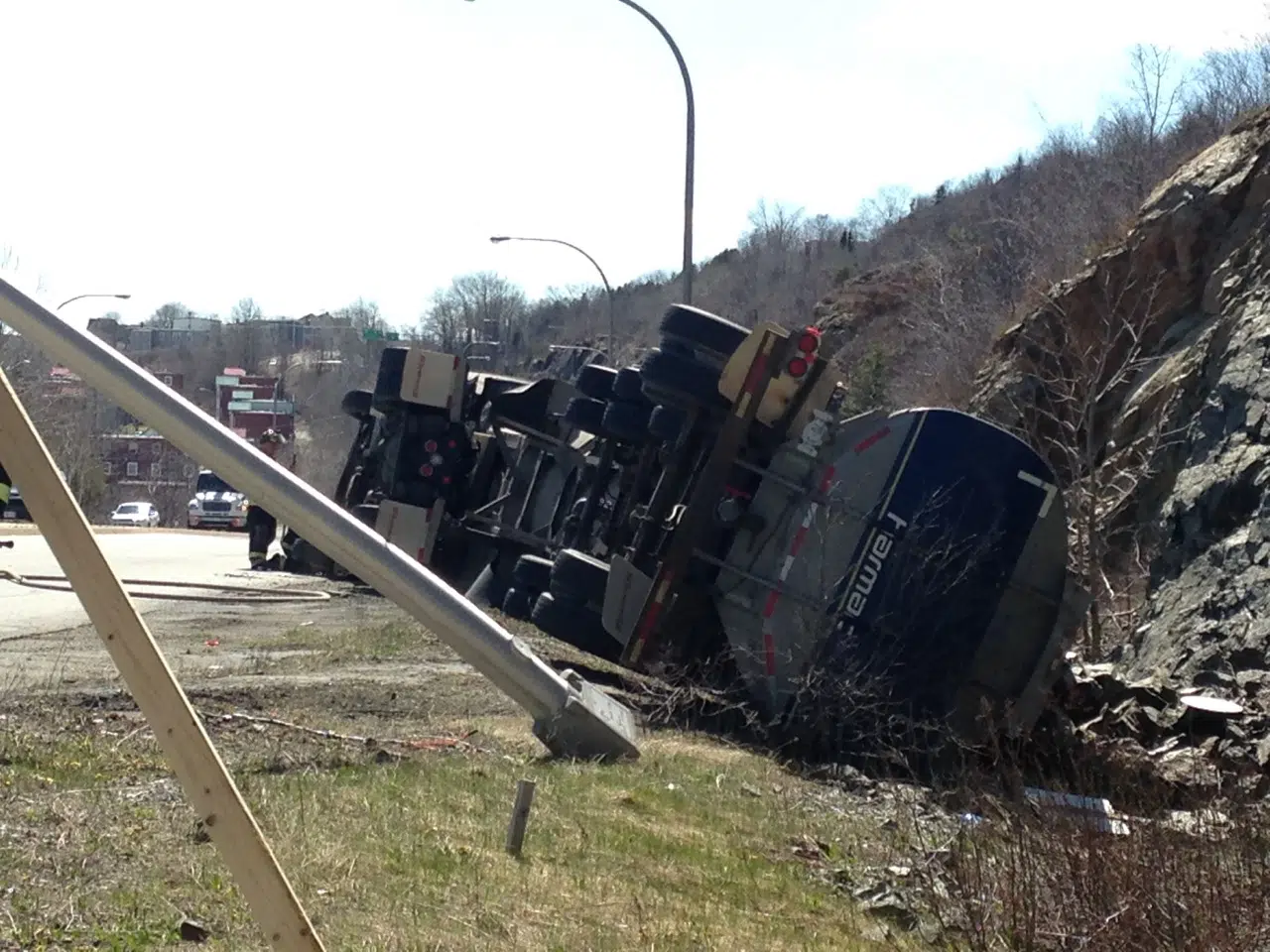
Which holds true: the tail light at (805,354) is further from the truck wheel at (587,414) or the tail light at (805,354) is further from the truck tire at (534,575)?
the truck tire at (534,575)

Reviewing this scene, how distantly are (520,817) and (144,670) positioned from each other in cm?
288

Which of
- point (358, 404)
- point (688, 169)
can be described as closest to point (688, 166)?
point (688, 169)

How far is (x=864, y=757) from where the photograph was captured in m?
9.77

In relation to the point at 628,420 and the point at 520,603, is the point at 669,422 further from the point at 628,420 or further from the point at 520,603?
the point at 520,603

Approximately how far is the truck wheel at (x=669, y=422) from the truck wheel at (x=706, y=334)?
1.39ft

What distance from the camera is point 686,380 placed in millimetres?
10734

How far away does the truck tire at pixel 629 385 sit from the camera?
39.9 ft

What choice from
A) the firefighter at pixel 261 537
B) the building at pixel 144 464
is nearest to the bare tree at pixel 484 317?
the building at pixel 144 464

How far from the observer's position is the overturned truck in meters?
9.92

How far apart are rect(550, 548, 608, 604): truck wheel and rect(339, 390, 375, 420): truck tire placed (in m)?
9.81

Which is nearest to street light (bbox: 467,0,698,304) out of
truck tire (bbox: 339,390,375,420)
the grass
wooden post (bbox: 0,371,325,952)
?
truck tire (bbox: 339,390,375,420)

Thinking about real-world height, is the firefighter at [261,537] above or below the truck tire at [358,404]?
below

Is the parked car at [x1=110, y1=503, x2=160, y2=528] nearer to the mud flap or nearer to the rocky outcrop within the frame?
the rocky outcrop

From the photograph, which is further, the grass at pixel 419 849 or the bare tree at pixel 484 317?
the bare tree at pixel 484 317
